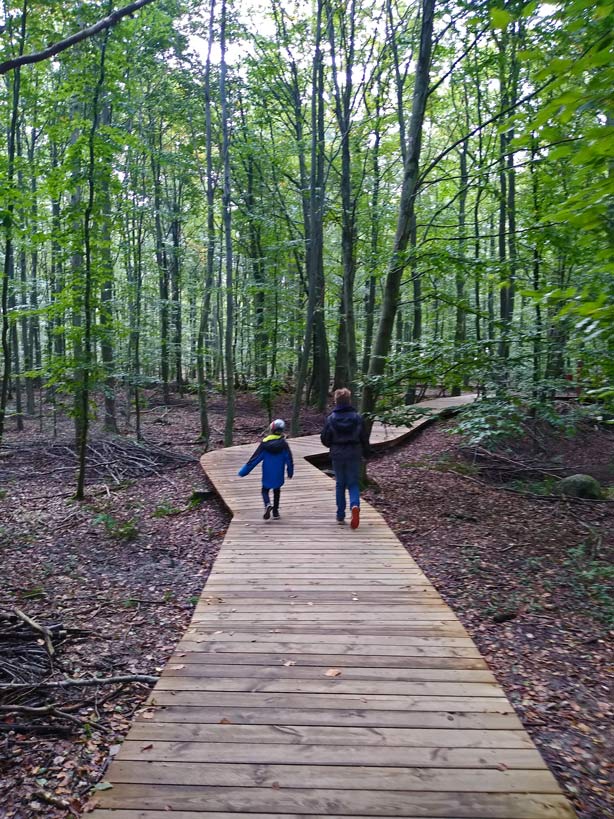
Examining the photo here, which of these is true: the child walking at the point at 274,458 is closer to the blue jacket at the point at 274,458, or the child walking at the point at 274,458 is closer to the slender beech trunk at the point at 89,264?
the blue jacket at the point at 274,458

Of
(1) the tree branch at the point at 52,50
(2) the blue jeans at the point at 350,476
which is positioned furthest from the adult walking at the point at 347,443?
(1) the tree branch at the point at 52,50

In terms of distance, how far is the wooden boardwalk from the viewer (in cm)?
248

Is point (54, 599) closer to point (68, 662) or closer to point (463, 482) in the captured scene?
Answer: point (68, 662)

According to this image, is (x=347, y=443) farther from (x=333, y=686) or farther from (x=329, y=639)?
(x=333, y=686)

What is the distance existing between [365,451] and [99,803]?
5.41 m

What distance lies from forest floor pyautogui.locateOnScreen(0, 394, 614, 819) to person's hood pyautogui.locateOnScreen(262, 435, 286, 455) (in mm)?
1765

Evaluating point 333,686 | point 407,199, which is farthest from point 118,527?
point 407,199

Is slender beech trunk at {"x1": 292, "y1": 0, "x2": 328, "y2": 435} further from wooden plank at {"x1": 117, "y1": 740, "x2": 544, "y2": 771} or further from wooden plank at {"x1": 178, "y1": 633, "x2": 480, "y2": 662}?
wooden plank at {"x1": 117, "y1": 740, "x2": 544, "y2": 771}

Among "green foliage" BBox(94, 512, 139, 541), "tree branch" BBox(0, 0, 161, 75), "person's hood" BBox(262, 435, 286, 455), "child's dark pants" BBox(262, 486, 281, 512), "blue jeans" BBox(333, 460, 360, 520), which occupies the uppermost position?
"tree branch" BBox(0, 0, 161, 75)

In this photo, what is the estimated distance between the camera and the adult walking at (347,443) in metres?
7.22

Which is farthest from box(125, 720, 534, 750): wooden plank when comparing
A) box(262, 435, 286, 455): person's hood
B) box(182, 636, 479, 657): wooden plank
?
box(262, 435, 286, 455): person's hood

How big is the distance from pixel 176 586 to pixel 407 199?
7.21 meters

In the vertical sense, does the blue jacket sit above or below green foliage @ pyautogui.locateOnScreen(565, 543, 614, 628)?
above

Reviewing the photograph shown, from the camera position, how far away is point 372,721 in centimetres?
307
